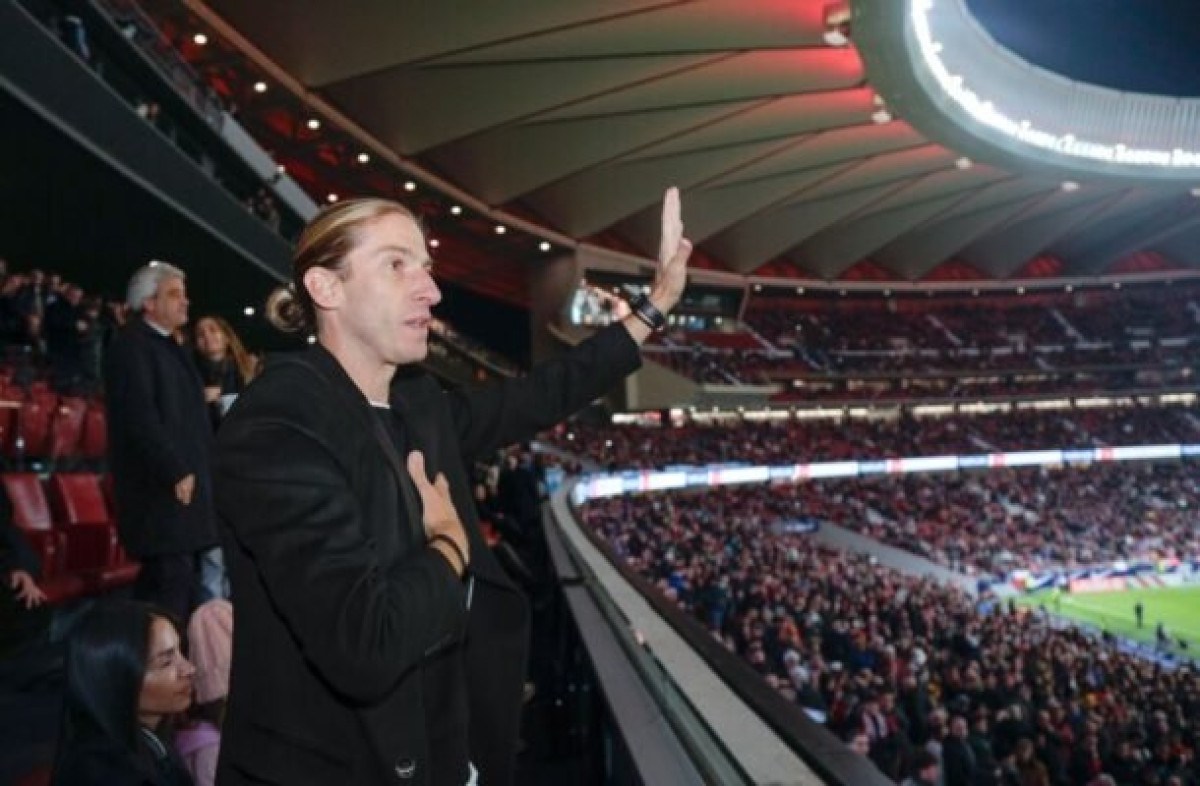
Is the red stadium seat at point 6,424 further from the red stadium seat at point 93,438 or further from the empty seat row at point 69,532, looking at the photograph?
the red stadium seat at point 93,438

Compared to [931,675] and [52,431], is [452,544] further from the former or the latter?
[931,675]

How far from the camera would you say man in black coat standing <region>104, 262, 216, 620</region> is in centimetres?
358

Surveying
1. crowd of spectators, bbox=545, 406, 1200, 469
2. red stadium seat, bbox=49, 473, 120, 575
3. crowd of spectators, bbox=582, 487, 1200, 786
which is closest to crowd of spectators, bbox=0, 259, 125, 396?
red stadium seat, bbox=49, 473, 120, 575

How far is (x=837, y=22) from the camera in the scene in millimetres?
23422

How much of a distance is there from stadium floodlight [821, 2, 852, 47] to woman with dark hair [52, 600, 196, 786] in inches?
915

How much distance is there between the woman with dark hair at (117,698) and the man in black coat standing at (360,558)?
0.79 meters

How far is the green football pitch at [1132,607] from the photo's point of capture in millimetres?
27953

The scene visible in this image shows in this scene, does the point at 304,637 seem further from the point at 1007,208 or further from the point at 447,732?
the point at 1007,208

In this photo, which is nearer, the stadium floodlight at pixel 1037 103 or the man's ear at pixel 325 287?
the man's ear at pixel 325 287

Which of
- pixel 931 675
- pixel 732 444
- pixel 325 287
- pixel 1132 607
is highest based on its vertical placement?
pixel 732 444

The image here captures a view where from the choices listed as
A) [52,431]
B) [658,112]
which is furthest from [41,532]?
[658,112]

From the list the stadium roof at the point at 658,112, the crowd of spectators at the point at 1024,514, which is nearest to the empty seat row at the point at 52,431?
the stadium roof at the point at 658,112

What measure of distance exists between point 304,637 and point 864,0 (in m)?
22.0

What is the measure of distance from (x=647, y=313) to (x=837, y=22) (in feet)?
76.8
